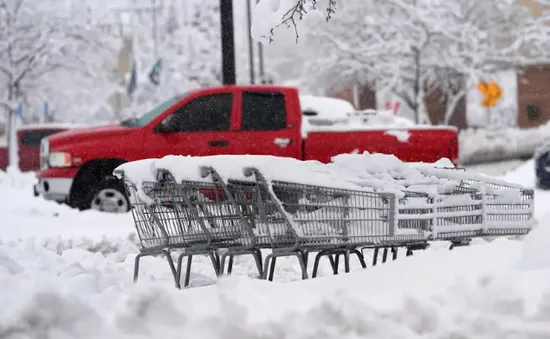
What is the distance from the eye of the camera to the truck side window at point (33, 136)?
27438 millimetres

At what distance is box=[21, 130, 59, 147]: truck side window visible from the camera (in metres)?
27.4

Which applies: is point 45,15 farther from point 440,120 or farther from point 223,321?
point 223,321

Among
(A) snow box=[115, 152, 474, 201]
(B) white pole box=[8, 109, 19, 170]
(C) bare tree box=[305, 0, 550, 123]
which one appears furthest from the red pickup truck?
(C) bare tree box=[305, 0, 550, 123]

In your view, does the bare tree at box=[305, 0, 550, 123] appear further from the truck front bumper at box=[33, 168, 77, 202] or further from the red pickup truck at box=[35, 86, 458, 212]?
the truck front bumper at box=[33, 168, 77, 202]

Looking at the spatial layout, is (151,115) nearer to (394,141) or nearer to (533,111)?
(394,141)

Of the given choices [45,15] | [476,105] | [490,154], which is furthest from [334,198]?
[476,105]

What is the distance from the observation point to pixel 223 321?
4.30 metres

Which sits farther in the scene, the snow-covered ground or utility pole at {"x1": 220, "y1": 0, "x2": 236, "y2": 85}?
utility pole at {"x1": 220, "y1": 0, "x2": 236, "y2": 85}

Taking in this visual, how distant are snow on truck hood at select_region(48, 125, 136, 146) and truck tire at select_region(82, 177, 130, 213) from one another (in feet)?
1.94

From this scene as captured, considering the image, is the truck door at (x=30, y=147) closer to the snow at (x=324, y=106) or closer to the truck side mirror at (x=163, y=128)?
the snow at (x=324, y=106)

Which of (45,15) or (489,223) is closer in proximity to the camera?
(489,223)

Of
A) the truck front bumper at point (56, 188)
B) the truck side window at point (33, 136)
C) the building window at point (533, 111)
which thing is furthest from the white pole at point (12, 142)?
the building window at point (533, 111)

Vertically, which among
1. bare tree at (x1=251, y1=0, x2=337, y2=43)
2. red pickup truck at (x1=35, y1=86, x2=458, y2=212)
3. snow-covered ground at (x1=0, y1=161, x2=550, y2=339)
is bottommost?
snow-covered ground at (x1=0, y1=161, x2=550, y2=339)

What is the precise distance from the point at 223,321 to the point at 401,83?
35.8 metres
